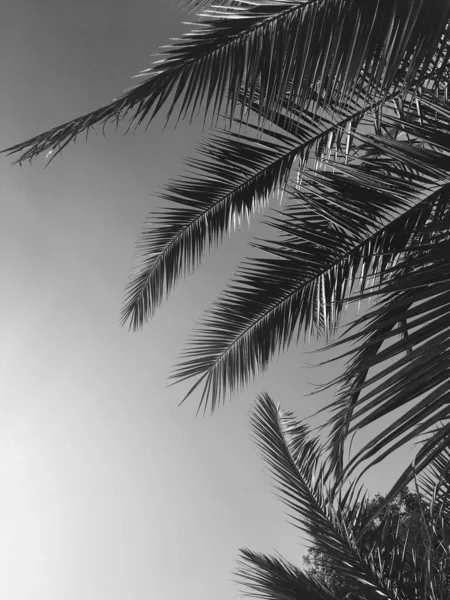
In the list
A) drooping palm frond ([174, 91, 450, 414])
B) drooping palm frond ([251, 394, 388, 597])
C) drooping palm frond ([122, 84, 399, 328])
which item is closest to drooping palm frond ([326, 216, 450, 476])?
drooping palm frond ([174, 91, 450, 414])

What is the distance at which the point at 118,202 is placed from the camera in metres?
9.91

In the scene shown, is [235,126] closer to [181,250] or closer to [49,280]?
[181,250]

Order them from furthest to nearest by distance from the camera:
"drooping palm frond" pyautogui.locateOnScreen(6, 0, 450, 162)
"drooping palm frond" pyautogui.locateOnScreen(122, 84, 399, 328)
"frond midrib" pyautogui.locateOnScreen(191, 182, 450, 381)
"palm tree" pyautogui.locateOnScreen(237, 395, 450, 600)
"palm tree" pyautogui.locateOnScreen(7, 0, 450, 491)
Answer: "drooping palm frond" pyautogui.locateOnScreen(122, 84, 399, 328) < "palm tree" pyautogui.locateOnScreen(237, 395, 450, 600) < "frond midrib" pyautogui.locateOnScreen(191, 182, 450, 381) < "drooping palm frond" pyautogui.locateOnScreen(6, 0, 450, 162) < "palm tree" pyautogui.locateOnScreen(7, 0, 450, 491)

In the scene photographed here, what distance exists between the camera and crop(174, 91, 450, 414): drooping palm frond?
1894 millimetres

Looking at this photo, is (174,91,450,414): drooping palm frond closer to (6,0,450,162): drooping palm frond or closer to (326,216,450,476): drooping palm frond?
(6,0,450,162): drooping palm frond

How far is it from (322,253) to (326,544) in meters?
1.94

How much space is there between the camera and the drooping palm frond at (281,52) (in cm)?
159

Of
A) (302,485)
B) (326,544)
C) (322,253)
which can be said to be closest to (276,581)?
(326,544)

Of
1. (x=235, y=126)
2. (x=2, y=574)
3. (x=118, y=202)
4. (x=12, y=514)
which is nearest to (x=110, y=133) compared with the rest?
(x=118, y=202)

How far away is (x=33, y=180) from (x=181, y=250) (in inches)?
257

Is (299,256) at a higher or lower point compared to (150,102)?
higher

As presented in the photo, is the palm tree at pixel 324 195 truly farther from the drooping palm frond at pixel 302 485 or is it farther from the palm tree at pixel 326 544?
the palm tree at pixel 326 544

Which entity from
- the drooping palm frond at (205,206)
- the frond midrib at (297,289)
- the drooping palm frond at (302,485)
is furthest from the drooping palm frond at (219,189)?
the drooping palm frond at (302,485)

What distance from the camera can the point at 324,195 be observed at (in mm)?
2346
